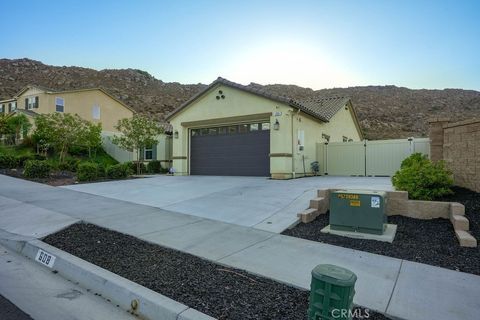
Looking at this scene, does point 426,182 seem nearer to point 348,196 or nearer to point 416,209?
point 416,209

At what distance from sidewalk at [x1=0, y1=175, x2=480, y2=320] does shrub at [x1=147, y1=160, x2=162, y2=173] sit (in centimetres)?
1121

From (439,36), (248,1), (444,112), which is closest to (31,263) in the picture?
(248,1)

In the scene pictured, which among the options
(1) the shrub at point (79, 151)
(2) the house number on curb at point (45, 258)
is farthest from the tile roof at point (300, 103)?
(2) the house number on curb at point (45, 258)

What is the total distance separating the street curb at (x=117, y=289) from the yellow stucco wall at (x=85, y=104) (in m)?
29.8

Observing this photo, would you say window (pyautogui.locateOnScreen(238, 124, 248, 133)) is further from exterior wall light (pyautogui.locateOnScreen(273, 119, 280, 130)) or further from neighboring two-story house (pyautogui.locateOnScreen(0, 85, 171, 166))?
neighboring two-story house (pyautogui.locateOnScreen(0, 85, 171, 166))

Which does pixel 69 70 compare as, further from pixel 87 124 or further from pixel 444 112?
pixel 444 112

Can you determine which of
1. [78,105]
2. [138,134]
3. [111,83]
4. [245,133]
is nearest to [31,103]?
[78,105]

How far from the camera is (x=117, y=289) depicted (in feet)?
11.5

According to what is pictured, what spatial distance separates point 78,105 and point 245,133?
923 inches

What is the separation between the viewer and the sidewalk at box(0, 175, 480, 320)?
328 cm

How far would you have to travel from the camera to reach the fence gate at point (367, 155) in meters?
14.9

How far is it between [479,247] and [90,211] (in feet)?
27.0

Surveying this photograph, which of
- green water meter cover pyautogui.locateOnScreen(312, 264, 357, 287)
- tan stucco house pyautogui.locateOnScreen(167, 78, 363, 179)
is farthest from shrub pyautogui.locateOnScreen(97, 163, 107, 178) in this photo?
green water meter cover pyautogui.locateOnScreen(312, 264, 357, 287)

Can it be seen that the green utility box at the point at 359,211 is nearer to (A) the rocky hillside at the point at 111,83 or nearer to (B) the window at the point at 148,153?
(B) the window at the point at 148,153
